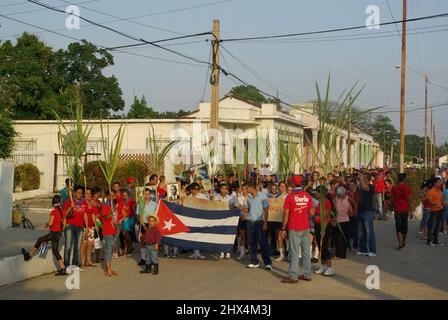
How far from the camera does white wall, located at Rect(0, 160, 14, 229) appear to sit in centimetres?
1745

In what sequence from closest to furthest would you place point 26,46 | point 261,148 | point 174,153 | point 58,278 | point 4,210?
1. point 58,278
2. point 4,210
3. point 261,148
4. point 174,153
5. point 26,46

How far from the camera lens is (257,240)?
12977 millimetres

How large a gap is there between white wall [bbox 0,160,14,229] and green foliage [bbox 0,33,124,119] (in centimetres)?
2773

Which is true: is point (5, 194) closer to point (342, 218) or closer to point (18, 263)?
point (18, 263)

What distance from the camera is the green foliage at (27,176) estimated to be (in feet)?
102

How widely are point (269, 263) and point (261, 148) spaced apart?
11.7 metres

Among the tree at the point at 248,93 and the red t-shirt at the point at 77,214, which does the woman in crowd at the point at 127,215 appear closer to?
the red t-shirt at the point at 77,214

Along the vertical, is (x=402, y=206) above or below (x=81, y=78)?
below

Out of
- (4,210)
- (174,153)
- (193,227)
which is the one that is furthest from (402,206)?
(174,153)

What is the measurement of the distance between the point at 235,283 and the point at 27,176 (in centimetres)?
2249

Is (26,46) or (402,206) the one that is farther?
(26,46)

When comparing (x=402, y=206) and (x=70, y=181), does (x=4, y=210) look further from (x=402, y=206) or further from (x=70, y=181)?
(x=402, y=206)

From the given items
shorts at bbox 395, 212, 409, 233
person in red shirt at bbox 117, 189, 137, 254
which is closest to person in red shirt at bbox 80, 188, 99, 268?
person in red shirt at bbox 117, 189, 137, 254

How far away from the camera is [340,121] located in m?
12.5
